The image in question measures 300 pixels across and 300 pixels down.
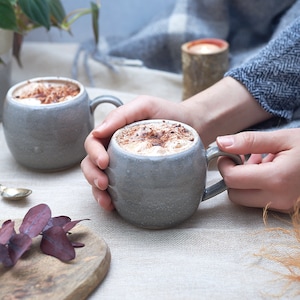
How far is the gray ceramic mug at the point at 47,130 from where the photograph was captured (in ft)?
2.25

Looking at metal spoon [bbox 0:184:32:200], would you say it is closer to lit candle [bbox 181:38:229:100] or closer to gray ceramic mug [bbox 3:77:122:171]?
gray ceramic mug [bbox 3:77:122:171]

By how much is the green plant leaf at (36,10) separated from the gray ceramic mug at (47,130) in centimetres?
17

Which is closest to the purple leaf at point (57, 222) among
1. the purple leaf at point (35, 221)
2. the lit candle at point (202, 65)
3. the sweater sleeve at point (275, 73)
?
the purple leaf at point (35, 221)

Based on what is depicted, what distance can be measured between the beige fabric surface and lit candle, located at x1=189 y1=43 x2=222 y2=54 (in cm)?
26

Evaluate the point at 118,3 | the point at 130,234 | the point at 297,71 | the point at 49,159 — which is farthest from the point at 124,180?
the point at 118,3

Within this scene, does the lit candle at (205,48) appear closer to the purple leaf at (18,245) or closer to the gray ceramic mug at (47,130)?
the gray ceramic mug at (47,130)

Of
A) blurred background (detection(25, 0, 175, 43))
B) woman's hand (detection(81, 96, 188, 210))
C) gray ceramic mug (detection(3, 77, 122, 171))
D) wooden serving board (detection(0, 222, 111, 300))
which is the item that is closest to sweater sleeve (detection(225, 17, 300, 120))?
woman's hand (detection(81, 96, 188, 210))

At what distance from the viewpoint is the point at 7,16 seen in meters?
0.81

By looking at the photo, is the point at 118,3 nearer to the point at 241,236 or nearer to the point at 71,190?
the point at 71,190

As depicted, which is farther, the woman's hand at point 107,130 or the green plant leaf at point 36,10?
the green plant leaf at point 36,10

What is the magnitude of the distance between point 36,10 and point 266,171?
44cm

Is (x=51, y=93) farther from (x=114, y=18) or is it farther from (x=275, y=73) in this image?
(x=114, y=18)

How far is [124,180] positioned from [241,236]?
0.42ft

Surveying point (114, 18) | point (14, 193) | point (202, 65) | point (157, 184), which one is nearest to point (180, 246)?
point (157, 184)
